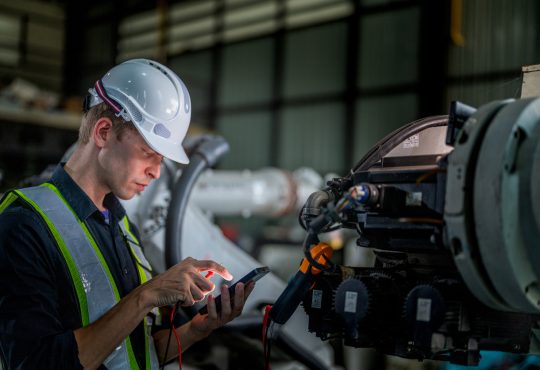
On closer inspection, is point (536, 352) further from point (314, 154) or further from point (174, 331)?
point (314, 154)

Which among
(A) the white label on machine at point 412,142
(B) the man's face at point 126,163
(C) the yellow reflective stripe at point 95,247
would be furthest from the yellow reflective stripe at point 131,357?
(A) the white label on machine at point 412,142

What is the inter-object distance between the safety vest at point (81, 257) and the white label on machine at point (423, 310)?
82cm

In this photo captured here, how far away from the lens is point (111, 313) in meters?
1.67

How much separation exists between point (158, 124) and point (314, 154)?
1009cm

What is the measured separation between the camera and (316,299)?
5.83ft

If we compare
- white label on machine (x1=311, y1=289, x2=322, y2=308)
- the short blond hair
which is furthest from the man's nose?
white label on machine (x1=311, y1=289, x2=322, y2=308)

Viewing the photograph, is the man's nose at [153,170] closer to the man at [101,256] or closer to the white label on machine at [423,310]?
the man at [101,256]

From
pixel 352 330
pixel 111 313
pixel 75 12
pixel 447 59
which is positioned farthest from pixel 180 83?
pixel 75 12

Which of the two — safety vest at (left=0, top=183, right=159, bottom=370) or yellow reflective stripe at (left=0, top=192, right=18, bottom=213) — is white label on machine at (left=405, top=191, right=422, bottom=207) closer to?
safety vest at (left=0, top=183, right=159, bottom=370)

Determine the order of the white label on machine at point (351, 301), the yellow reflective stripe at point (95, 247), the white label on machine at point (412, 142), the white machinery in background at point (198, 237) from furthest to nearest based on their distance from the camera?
the white machinery in background at point (198, 237), the yellow reflective stripe at point (95, 247), the white label on machine at point (412, 142), the white label on machine at point (351, 301)

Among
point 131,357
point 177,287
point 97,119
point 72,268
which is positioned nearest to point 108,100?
point 97,119

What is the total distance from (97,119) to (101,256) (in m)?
0.42

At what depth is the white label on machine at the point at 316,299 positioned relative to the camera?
1.77 m

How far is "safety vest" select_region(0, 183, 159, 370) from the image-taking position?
5.84 feet
